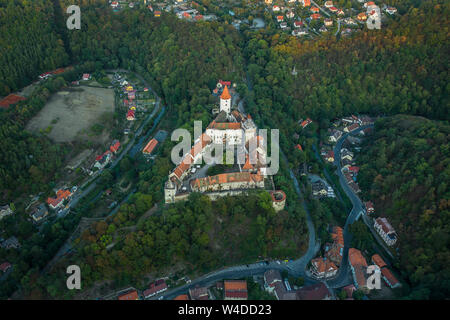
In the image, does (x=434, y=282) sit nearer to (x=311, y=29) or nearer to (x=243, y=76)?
(x=243, y=76)

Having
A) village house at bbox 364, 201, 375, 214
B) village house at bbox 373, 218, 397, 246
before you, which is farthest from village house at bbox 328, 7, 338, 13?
village house at bbox 373, 218, 397, 246

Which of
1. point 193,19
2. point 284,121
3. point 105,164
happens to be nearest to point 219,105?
point 284,121

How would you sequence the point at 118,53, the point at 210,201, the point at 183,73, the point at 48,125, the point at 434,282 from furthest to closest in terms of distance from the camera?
the point at 118,53
the point at 183,73
the point at 48,125
the point at 210,201
the point at 434,282

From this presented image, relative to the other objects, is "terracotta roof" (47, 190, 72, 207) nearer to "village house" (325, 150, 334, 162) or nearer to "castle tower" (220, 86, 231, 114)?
"castle tower" (220, 86, 231, 114)

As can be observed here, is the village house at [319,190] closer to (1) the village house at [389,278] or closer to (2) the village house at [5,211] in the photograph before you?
(1) the village house at [389,278]

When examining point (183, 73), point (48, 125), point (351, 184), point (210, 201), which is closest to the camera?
point (210, 201)

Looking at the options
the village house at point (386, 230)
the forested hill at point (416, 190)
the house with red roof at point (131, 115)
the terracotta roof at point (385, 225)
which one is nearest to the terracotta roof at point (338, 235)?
the village house at point (386, 230)
